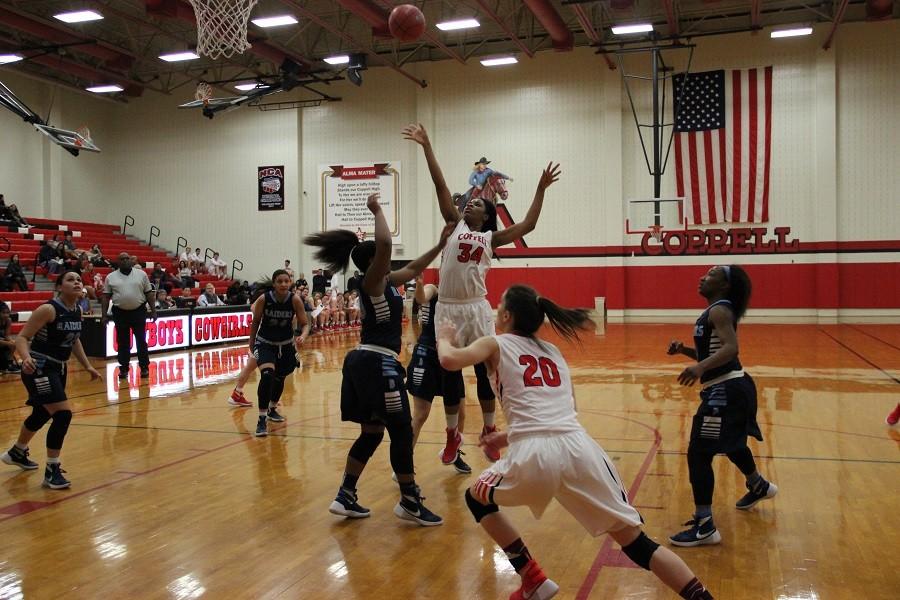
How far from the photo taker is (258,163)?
2581 centimetres

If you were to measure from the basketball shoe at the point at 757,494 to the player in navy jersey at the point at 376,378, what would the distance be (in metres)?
1.80

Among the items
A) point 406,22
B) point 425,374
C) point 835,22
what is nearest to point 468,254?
point 425,374

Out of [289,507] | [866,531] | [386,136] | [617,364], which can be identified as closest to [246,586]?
[289,507]

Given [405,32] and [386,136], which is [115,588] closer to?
[405,32]

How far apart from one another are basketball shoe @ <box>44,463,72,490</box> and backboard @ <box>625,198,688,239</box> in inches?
731

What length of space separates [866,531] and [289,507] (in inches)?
128

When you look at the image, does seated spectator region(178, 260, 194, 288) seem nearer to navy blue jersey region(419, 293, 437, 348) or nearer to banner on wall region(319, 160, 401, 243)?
banner on wall region(319, 160, 401, 243)

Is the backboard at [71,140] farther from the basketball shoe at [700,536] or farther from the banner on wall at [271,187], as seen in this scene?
the basketball shoe at [700,536]

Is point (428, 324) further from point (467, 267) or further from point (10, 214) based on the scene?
point (10, 214)

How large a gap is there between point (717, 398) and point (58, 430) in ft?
13.9

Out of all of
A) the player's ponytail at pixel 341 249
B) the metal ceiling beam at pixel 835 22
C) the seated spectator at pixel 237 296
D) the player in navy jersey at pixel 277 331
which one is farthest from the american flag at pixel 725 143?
the player's ponytail at pixel 341 249

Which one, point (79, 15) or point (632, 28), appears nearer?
point (79, 15)

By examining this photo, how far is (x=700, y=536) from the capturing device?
160 inches

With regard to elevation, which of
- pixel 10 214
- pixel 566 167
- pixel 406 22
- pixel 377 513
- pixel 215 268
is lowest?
pixel 377 513
